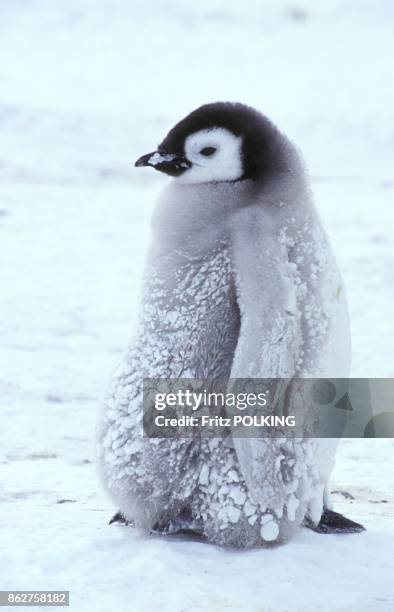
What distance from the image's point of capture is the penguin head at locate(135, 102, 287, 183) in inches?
→ 92.5

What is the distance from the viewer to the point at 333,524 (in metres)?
2.54

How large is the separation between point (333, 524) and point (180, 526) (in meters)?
0.35

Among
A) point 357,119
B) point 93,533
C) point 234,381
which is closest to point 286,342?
point 234,381

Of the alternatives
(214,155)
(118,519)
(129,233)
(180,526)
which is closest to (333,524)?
(180,526)

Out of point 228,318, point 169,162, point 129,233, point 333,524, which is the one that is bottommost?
point 333,524

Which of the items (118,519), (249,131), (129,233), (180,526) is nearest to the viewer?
(249,131)

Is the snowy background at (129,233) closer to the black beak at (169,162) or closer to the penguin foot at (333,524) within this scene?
the penguin foot at (333,524)

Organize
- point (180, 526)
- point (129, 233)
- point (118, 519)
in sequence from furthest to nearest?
point (129, 233), point (118, 519), point (180, 526)

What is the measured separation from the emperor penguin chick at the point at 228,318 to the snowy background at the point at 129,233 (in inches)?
3.7

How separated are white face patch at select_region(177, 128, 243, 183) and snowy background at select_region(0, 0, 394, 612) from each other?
21cm

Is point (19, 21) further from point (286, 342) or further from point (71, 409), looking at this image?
point (286, 342)

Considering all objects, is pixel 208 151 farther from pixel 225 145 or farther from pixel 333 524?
pixel 333 524

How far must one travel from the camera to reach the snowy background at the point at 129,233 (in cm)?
229

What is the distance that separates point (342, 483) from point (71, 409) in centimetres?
111
